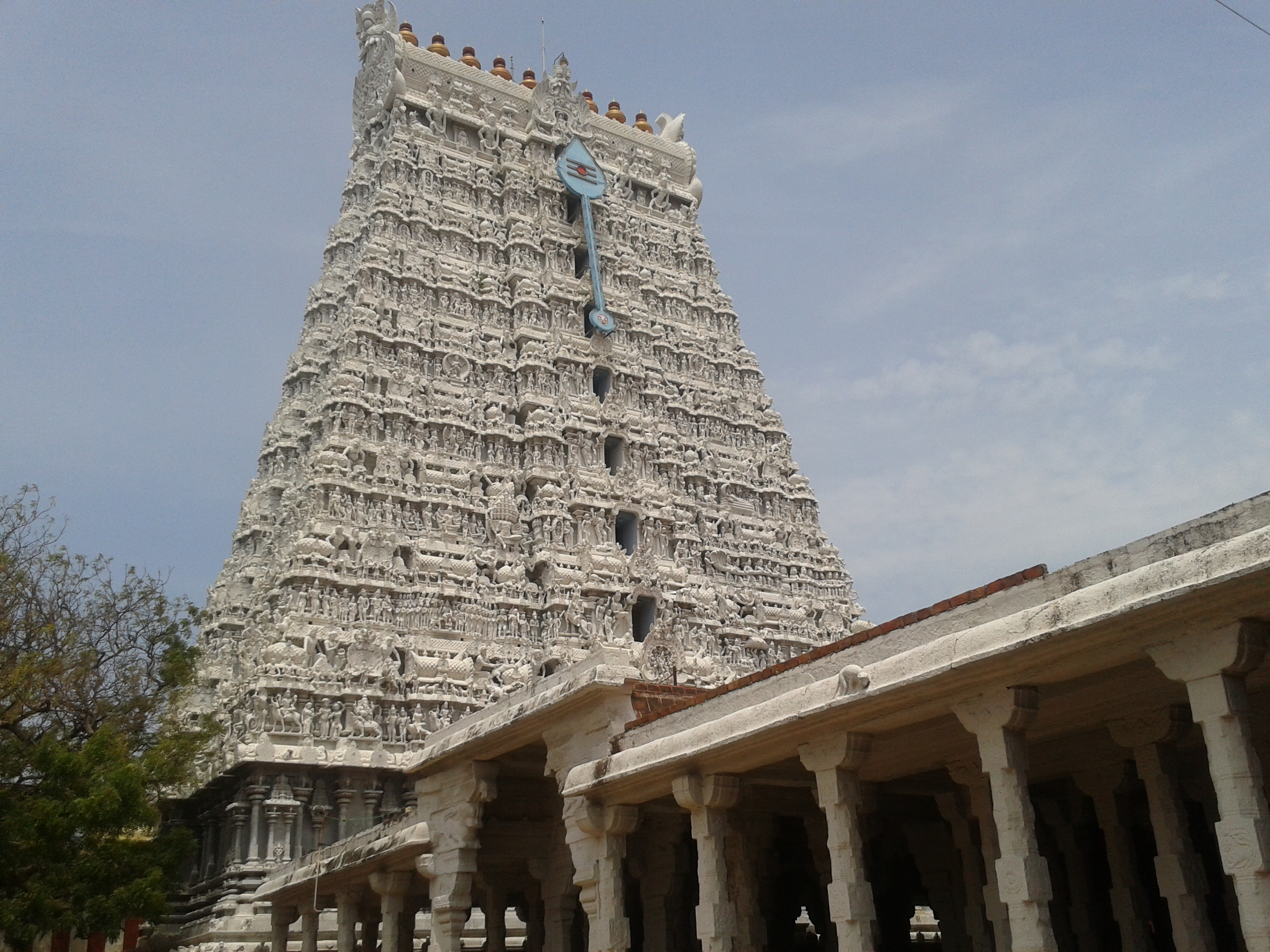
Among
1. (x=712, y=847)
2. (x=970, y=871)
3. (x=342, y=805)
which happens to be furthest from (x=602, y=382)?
(x=712, y=847)

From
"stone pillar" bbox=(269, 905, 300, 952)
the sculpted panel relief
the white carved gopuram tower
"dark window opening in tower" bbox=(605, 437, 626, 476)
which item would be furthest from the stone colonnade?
"dark window opening in tower" bbox=(605, 437, 626, 476)

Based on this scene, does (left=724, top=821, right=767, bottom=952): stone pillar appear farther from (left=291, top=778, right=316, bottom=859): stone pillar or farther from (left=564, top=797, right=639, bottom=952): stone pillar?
(left=291, top=778, right=316, bottom=859): stone pillar

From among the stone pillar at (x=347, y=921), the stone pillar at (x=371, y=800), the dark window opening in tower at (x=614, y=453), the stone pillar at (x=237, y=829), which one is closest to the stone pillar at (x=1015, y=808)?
the stone pillar at (x=347, y=921)

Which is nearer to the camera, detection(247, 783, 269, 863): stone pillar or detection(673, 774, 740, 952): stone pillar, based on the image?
detection(673, 774, 740, 952): stone pillar

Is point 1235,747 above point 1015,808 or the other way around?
above

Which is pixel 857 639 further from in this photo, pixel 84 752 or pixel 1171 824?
pixel 84 752

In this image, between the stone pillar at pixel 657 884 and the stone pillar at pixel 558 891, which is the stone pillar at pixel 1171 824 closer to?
the stone pillar at pixel 657 884

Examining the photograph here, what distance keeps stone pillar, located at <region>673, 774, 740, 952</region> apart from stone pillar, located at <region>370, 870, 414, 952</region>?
7.42m

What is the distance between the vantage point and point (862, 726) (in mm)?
10172

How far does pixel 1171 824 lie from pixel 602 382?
29149 millimetres

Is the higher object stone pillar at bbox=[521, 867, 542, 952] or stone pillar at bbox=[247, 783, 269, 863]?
stone pillar at bbox=[247, 783, 269, 863]

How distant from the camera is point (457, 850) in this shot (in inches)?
599

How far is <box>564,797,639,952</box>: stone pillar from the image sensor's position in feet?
41.0

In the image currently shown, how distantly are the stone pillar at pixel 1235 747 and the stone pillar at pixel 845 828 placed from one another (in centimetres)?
314
